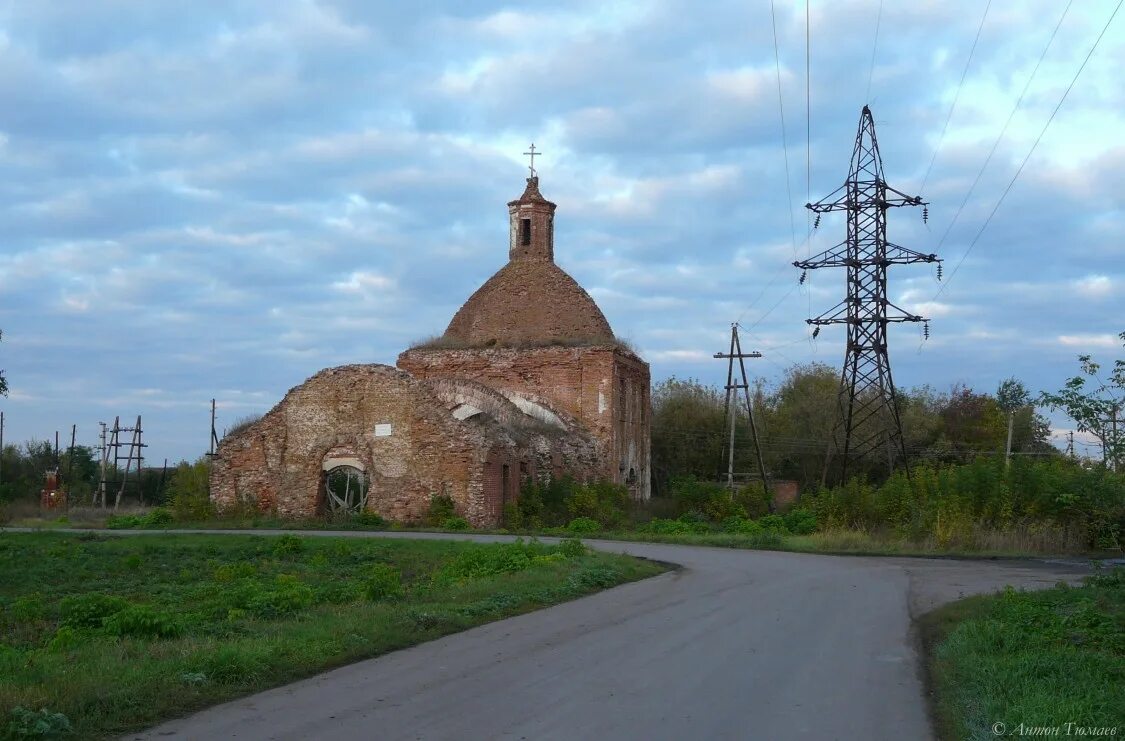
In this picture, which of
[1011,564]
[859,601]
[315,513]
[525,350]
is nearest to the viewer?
[859,601]

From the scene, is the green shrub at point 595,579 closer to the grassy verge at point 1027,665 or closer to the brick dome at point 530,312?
the grassy verge at point 1027,665

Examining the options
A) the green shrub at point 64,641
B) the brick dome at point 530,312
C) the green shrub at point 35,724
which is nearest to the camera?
the green shrub at point 35,724

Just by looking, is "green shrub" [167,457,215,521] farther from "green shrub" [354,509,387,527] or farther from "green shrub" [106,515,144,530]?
"green shrub" [354,509,387,527]

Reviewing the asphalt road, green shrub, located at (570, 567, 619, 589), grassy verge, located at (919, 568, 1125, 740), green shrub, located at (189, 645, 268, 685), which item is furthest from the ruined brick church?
green shrub, located at (189, 645, 268, 685)

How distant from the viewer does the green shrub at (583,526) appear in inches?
1294

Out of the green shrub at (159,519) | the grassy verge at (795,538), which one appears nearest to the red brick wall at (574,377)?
the grassy verge at (795,538)

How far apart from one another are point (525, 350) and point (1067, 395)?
28.9m

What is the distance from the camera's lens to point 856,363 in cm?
3862

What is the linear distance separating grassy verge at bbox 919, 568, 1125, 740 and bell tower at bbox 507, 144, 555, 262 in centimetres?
3656

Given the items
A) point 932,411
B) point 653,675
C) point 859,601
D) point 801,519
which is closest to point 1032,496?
point 801,519

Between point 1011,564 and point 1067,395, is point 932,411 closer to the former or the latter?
point 1011,564

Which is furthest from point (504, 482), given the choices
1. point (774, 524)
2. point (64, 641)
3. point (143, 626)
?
point (64, 641)

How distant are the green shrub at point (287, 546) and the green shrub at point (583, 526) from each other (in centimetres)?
987

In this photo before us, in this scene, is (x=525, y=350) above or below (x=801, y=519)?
above
